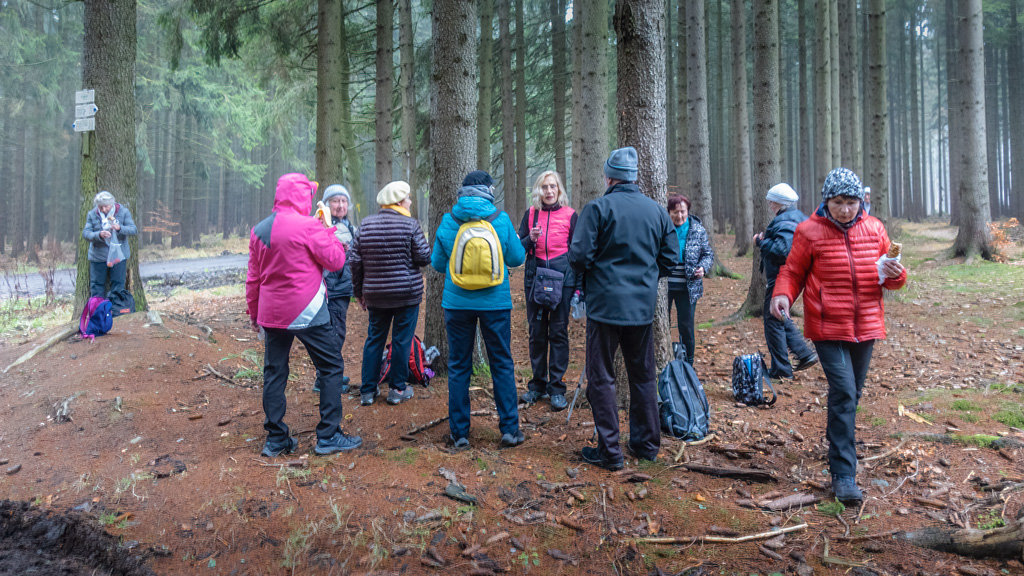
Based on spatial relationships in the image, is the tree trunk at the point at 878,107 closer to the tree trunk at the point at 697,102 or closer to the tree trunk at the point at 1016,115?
the tree trunk at the point at 697,102

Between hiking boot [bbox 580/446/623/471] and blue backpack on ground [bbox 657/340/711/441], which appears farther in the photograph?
blue backpack on ground [bbox 657/340/711/441]

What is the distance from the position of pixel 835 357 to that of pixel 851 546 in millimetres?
1209

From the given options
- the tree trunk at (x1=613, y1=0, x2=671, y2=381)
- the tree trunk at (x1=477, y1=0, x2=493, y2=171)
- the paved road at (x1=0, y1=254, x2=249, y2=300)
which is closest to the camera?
the tree trunk at (x1=613, y1=0, x2=671, y2=381)

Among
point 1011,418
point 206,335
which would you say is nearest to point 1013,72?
point 1011,418

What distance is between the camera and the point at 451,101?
640 centimetres

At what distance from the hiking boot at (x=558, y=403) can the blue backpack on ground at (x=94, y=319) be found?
5.95m

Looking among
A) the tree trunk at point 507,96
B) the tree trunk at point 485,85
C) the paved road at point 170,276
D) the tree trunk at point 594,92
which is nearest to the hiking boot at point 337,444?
the tree trunk at point 594,92

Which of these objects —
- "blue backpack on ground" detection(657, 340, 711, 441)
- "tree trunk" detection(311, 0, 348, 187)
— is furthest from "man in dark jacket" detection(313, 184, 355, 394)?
"tree trunk" detection(311, 0, 348, 187)

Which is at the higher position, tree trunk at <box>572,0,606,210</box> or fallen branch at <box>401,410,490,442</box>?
tree trunk at <box>572,0,606,210</box>

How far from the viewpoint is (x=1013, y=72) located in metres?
29.0

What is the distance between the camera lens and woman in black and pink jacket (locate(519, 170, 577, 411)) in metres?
6.04

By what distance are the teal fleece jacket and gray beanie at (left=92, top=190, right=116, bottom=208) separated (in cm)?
593

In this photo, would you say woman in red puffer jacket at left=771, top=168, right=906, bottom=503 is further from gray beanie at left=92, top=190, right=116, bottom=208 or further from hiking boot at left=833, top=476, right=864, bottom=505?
gray beanie at left=92, top=190, right=116, bottom=208

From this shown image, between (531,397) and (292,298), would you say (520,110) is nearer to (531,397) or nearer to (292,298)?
(531,397)
